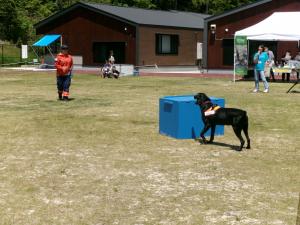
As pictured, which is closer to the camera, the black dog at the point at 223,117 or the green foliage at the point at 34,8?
the black dog at the point at 223,117

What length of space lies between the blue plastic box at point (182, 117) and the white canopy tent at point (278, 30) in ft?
49.6

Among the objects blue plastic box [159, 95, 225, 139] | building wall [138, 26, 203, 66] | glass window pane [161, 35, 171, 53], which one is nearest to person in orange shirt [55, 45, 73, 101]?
blue plastic box [159, 95, 225, 139]

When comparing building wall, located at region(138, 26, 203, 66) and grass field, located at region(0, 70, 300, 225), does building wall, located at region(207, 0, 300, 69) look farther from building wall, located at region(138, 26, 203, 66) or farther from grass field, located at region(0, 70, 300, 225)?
grass field, located at region(0, 70, 300, 225)

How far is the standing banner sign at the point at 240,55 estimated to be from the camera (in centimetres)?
2625

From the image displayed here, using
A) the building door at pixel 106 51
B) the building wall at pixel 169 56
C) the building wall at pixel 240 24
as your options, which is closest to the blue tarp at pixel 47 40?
the building door at pixel 106 51

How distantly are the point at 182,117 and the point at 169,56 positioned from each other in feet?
102

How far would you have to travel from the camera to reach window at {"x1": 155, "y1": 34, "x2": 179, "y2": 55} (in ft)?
129

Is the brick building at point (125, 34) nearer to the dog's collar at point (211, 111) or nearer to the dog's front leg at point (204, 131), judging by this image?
the dog's front leg at point (204, 131)

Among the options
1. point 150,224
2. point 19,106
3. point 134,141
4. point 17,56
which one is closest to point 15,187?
point 150,224

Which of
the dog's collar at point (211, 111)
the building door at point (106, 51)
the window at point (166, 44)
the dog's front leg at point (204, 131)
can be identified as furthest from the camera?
the window at point (166, 44)

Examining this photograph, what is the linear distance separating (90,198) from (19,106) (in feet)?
32.6

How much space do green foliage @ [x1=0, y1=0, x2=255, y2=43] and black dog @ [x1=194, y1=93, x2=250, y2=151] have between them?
48.0m

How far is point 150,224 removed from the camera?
16.8 feet

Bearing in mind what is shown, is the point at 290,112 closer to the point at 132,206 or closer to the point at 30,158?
the point at 30,158
